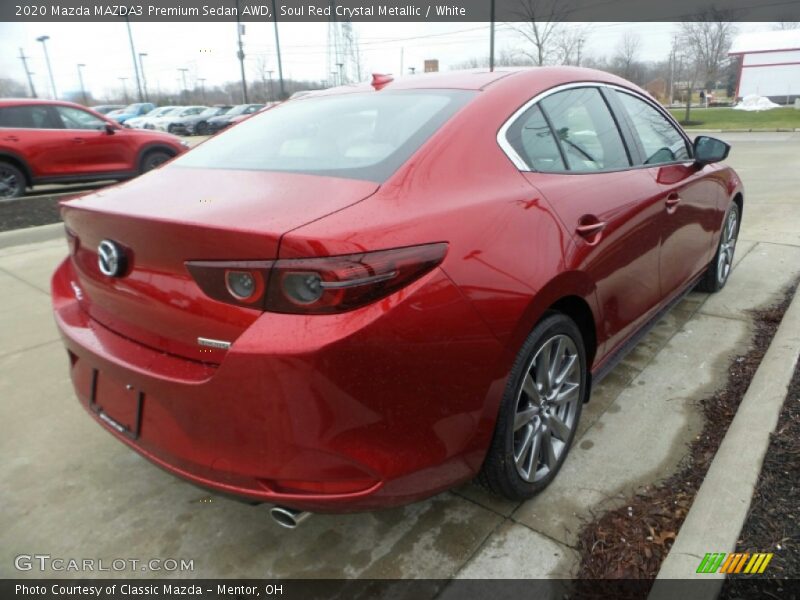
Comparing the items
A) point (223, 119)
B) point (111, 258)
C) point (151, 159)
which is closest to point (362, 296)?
point (111, 258)

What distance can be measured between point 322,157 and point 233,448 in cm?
108

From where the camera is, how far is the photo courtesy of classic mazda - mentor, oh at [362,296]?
157cm

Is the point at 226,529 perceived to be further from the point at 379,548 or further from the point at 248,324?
the point at 248,324

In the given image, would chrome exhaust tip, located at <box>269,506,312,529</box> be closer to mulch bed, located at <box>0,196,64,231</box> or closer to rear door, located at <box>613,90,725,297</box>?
rear door, located at <box>613,90,725,297</box>

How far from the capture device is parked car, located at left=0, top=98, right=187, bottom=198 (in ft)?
29.0

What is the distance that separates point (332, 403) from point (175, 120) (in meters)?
32.8

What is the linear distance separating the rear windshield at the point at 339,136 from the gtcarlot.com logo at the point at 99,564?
1.45 meters

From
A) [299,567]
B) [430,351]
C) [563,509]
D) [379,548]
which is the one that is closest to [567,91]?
[430,351]

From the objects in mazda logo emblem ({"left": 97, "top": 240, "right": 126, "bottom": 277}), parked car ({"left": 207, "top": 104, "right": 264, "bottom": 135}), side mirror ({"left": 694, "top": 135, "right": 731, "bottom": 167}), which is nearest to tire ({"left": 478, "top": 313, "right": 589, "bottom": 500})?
mazda logo emblem ({"left": 97, "top": 240, "right": 126, "bottom": 277})

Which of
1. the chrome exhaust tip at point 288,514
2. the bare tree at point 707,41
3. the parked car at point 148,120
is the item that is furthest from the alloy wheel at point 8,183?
the bare tree at point 707,41

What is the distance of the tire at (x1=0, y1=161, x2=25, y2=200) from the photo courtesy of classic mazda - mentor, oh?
7.77m

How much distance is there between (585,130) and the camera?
2.72 meters

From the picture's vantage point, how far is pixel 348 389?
1566 mm

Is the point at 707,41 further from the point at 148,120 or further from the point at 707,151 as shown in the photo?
the point at 707,151
